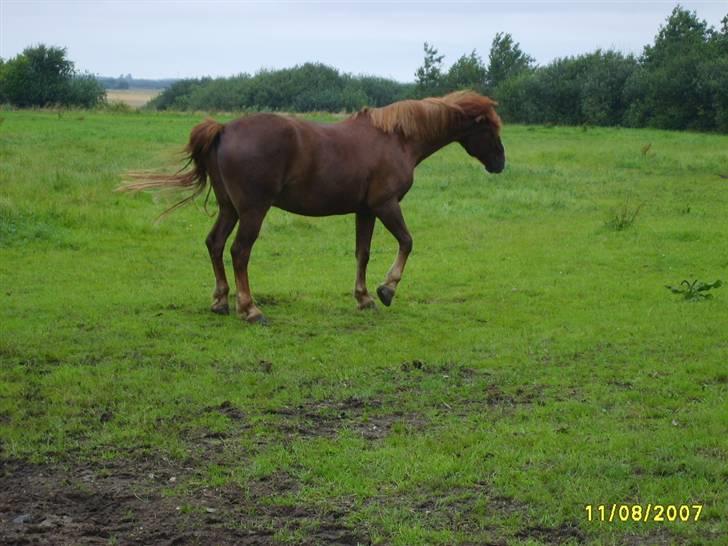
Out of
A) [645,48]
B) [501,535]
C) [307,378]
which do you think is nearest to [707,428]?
[501,535]

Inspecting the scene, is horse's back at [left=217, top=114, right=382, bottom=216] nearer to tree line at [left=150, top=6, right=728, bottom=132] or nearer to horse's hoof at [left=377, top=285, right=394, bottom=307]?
horse's hoof at [left=377, top=285, right=394, bottom=307]

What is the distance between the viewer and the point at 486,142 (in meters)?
10.6

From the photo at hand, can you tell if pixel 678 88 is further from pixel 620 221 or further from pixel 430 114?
pixel 430 114

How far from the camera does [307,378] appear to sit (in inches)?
286

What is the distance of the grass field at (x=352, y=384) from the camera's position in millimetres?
4758

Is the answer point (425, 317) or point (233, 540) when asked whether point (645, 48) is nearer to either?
point (425, 317)

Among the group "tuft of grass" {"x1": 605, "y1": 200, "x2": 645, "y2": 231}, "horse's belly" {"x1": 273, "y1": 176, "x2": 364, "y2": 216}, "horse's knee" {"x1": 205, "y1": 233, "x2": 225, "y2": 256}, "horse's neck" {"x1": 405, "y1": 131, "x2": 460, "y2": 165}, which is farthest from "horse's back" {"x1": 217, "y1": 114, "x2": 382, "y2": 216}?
"tuft of grass" {"x1": 605, "y1": 200, "x2": 645, "y2": 231}

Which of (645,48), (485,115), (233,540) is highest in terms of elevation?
(645,48)

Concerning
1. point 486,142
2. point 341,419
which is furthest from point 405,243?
point 341,419

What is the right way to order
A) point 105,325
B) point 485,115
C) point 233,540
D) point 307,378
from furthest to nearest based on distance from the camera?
point 485,115 < point 105,325 < point 307,378 < point 233,540

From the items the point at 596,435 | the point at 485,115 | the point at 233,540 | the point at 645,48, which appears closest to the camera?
the point at 233,540

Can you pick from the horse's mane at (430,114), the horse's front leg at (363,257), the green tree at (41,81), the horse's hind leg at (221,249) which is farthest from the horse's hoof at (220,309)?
the green tree at (41,81)

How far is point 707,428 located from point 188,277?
6987 millimetres
